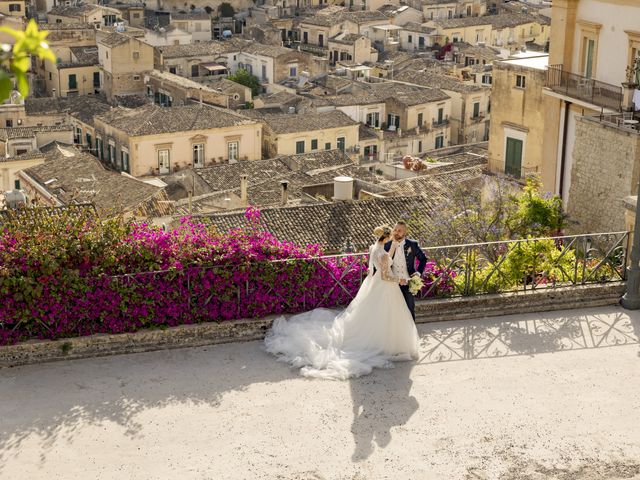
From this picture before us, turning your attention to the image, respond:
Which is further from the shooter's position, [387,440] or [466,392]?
[466,392]

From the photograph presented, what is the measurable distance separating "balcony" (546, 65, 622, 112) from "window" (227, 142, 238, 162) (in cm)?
3020

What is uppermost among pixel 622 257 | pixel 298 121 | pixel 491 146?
pixel 622 257

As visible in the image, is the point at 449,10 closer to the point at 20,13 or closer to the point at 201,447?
the point at 20,13

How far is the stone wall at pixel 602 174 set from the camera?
15.5 meters

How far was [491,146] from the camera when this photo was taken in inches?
1121

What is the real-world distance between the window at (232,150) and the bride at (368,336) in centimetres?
4087

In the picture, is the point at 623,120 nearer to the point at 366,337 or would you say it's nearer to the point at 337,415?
the point at 366,337

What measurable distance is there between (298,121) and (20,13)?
3243 cm

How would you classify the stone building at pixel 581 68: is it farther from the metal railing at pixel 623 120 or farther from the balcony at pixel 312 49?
the balcony at pixel 312 49

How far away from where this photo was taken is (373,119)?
192ft

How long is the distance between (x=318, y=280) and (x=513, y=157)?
18297mm

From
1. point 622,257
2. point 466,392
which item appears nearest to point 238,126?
point 622,257

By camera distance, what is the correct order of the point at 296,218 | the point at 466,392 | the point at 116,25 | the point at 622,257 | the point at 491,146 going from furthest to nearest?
→ the point at 116,25 → the point at 491,146 → the point at 296,218 → the point at 622,257 → the point at 466,392

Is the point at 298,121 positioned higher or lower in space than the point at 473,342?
lower
